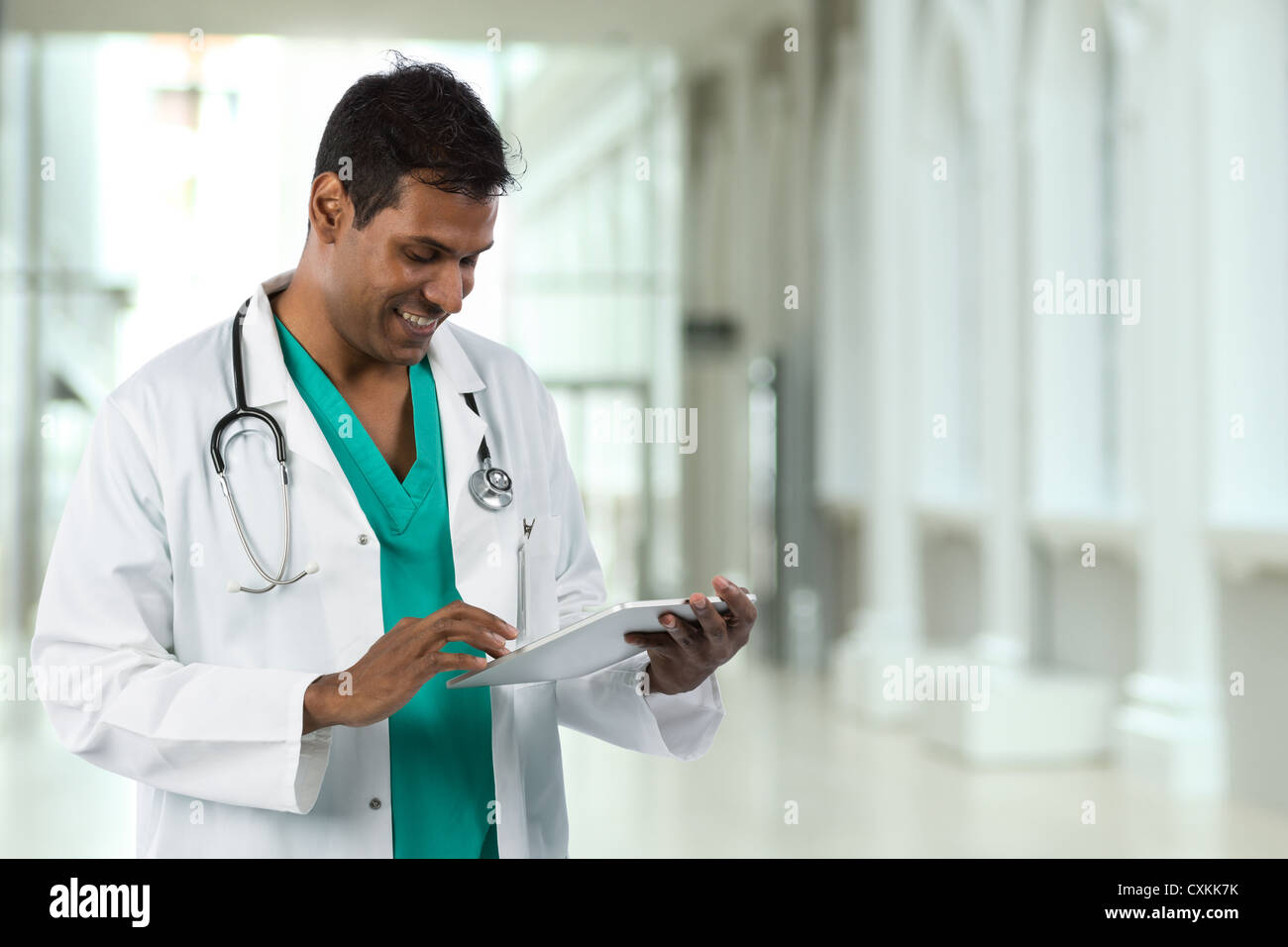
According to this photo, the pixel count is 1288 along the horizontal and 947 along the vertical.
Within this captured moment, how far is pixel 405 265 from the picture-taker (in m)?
1.35

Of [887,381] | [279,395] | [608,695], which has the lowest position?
[608,695]

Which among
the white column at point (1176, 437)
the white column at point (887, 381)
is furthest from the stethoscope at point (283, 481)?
the white column at point (887, 381)

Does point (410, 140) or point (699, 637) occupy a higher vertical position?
point (410, 140)

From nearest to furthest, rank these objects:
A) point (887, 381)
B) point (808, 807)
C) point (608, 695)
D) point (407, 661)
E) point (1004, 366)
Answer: point (407, 661) < point (608, 695) < point (808, 807) < point (1004, 366) < point (887, 381)

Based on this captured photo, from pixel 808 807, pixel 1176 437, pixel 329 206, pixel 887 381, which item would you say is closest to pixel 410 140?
pixel 329 206

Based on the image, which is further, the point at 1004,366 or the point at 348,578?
the point at 1004,366

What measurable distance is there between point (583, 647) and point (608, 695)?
0.30m

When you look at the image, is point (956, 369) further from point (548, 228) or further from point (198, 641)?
point (198, 641)

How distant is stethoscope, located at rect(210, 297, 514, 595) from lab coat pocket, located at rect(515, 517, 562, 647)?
0.06 metres

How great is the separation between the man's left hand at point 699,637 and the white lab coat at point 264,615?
98mm

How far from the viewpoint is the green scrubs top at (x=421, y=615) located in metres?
1.41

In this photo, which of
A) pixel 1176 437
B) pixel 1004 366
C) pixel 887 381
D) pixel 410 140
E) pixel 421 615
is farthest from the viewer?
pixel 887 381

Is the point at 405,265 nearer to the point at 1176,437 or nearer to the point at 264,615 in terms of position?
the point at 264,615

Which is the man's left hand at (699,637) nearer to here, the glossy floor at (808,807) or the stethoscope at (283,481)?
the stethoscope at (283,481)
